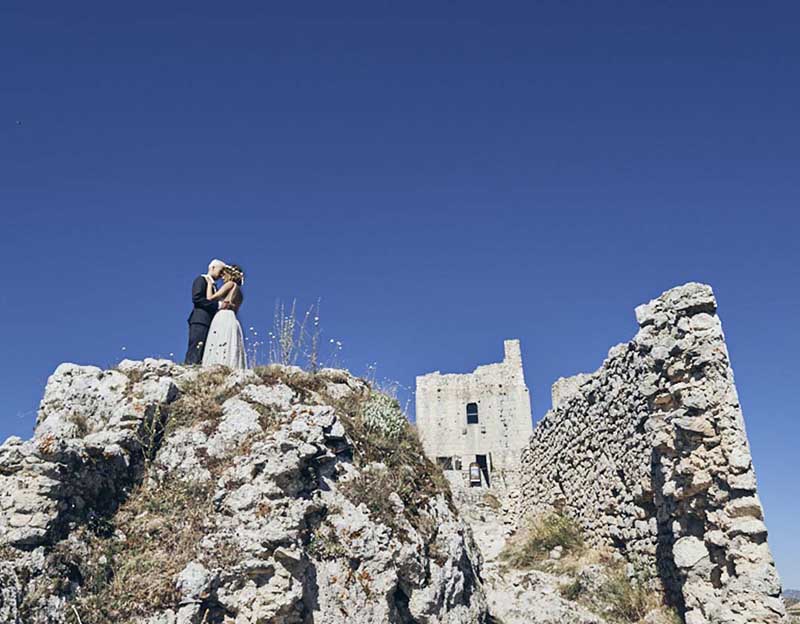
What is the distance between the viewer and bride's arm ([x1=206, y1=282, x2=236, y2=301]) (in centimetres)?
950

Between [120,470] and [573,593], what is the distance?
7269 mm

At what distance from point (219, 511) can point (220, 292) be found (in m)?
4.15

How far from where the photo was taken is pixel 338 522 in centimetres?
670

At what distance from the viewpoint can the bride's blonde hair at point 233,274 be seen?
32.0 ft

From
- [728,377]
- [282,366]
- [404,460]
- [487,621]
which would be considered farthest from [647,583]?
[282,366]

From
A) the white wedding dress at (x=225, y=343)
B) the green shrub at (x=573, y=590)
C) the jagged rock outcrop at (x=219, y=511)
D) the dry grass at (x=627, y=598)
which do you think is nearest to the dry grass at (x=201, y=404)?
the jagged rock outcrop at (x=219, y=511)

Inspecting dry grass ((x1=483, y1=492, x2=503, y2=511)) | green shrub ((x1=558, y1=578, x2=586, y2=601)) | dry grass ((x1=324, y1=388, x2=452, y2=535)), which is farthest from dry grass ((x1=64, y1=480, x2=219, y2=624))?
dry grass ((x1=483, y1=492, x2=503, y2=511))

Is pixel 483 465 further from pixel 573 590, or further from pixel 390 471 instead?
pixel 390 471

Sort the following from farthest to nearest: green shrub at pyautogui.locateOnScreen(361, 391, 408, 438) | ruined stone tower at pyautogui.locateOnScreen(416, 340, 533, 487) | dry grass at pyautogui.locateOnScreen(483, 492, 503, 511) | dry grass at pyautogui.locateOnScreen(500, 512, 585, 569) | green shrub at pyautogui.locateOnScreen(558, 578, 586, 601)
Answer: ruined stone tower at pyautogui.locateOnScreen(416, 340, 533, 487)
dry grass at pyautogui.locateOnScreen(483, 492, 503, 511)
dry grass at pyautogui.locateOnScreen(500, 512, 585, 569)
green shrub at pyautogui.locateOnScreen(558, 578, 586, 601)
green shrub at pyautogui.locateOnScreen(361, 391, 408, 438)

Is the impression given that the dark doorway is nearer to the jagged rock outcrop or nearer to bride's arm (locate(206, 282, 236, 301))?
the jagged rock outcrop

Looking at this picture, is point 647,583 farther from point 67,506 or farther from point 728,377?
point 67,506

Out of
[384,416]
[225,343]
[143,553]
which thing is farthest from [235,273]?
[143,553]

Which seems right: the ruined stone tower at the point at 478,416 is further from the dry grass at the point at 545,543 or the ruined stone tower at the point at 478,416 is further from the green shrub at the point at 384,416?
the green shrub at the point at 384,416

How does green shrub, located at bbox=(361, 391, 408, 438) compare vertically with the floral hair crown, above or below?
below
